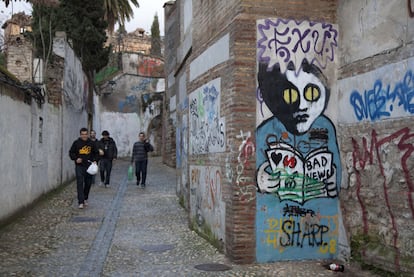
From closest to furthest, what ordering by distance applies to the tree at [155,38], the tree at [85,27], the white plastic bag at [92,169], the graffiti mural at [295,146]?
the graffiti mural at [295,146]
the white plastic bag at [92,169]
the tree at [85,27]
the tree at [155,38]

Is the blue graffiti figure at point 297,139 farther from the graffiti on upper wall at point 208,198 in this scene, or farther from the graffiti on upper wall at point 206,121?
the graffiti on upper wall at point 208,198

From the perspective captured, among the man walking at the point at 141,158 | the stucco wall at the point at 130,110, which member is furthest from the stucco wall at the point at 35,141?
the stucco wall at the point at 130,110

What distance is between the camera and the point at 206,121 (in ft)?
26.6

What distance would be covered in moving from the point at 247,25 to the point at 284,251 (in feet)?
9.64

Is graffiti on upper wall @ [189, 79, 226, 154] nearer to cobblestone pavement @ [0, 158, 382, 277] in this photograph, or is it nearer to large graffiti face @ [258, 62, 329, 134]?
large graffiti face @ [258, 62, 329, 134]

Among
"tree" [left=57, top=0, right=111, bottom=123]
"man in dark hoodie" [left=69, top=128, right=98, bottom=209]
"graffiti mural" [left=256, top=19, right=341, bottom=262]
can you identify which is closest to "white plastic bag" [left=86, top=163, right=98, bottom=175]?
"man in dark hoodie" [left=69, top=128, right=98, bottom=209]

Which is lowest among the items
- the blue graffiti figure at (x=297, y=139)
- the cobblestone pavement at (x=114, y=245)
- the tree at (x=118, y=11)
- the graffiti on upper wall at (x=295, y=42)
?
the cobblestone pavement at (x=114, y=245)

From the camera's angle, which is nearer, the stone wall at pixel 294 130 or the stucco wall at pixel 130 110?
the stone wall at pixel 294 130

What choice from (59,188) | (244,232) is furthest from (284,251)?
(59,188)

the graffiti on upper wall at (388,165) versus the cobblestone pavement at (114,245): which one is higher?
the graffiti on upper wall at (388,165)

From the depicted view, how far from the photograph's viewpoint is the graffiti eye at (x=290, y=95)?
22.0 ft

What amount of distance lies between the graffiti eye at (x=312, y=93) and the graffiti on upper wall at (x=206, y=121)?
3.92 feet

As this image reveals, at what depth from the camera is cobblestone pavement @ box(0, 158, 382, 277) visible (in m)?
6.27

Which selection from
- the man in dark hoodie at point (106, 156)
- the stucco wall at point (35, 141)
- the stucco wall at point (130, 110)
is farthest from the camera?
the stucco wall at point (130, 110)
